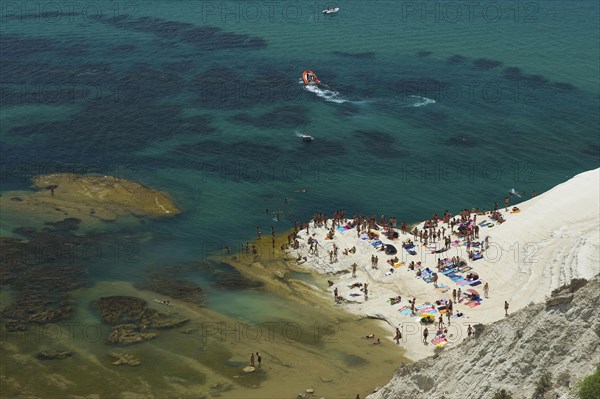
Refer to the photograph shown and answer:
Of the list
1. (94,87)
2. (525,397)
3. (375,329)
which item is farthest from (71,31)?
(525,397)

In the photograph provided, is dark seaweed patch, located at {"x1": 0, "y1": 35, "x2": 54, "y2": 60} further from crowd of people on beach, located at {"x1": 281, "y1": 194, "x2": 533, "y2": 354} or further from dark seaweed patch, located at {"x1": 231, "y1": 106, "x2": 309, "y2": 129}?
crowd of people on beach, located at {"x1": 281, "y1": 194, "x2": 533, "y2": 354}

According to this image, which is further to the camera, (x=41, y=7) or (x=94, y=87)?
(x=41, y=7)

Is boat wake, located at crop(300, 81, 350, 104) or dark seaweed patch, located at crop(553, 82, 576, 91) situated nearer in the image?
boat wake, located at crop(300, 81, 350, 104)

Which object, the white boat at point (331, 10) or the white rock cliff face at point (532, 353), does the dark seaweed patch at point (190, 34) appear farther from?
the white rock cliff face at point (532, 353)

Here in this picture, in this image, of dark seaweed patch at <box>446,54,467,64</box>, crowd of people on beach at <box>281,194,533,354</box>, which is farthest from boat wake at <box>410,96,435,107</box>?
crowd of people on beach at <box>281,194,533,354</box>

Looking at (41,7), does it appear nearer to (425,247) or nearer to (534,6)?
(534,6)

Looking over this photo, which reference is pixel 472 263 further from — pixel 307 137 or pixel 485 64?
pixel 485 64
